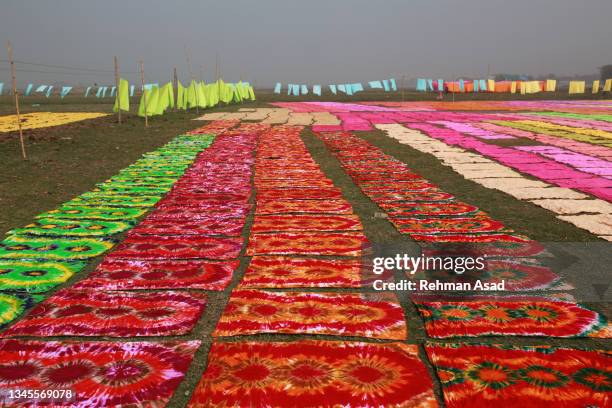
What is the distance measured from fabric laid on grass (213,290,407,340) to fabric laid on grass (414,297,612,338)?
9.8 inches

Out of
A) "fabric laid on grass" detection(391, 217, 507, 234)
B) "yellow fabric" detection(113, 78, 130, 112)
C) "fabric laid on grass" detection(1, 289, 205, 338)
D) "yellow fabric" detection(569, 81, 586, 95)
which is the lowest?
"fabric laid on grass" detection(1, 289, 205, 338)

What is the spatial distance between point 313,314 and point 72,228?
3465 millimetres

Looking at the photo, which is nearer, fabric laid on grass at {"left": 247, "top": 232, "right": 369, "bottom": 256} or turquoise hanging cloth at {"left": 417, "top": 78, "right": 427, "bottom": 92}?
fabric laid on grass at {"left": 247, "top": 232, "right": 369, "bottom": 256}

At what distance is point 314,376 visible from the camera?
8.31ft

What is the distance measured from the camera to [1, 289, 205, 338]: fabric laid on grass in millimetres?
3029

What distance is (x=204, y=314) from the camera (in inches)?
129

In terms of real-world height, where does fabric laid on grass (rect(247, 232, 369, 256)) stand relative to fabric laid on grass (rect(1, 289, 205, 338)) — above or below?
above

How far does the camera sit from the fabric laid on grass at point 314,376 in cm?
235

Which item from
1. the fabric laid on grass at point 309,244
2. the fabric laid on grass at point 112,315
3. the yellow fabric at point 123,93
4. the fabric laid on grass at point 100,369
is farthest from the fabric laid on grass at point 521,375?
the yellow fabric at point 123,93

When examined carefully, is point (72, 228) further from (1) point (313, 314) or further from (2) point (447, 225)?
(2) point (447, 225)

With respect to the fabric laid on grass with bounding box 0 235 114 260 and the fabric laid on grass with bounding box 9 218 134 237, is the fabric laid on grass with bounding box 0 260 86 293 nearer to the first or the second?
the fabric laid on grass with bounding box 0 235 114 260

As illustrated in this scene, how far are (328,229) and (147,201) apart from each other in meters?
2.96

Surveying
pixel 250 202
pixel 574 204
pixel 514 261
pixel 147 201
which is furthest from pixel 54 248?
pixel 574 204

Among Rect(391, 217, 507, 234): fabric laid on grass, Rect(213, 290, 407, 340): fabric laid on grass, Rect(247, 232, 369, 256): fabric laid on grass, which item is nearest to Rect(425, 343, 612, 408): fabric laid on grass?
Rect(213, 290, 407, 340): fabric laid on grass
